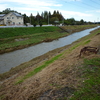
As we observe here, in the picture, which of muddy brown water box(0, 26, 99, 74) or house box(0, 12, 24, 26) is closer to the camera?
muddy brown water box(0, 26, 99, 74)

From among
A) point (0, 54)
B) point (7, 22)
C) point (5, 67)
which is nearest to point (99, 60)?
point (5, 67)

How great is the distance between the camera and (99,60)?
28.6ft

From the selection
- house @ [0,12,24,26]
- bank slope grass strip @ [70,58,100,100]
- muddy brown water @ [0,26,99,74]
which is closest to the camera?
bank slope grass strip @ [70,58,100,100]

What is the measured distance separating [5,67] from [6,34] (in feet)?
60.1

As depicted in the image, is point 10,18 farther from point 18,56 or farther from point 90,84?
point 90,84

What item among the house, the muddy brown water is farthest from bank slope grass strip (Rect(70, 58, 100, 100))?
the house

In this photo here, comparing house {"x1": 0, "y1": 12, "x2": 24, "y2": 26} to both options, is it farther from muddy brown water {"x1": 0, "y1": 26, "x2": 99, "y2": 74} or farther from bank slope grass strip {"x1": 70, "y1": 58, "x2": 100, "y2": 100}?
bank slope grass strip {"x1": 70, "y1": 58, "x2": 100, "y2": 100}

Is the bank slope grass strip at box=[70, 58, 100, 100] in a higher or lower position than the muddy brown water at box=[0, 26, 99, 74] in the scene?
higher

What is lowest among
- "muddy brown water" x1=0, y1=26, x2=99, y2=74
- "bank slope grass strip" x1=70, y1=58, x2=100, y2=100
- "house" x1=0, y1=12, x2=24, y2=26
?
"muddy brown water" x1=0, y1=26, x2=99, y2=74

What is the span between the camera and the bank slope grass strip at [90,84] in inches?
196

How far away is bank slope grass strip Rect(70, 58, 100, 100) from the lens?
499cm

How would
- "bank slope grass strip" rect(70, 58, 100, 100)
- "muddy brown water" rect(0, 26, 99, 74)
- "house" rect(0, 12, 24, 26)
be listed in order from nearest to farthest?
"bank slope grass strip" rect(70, 58, 100, 100), "muddy brown water" rect(0, 26, 99, 74), "house" rect(0, 12, 24, 26)

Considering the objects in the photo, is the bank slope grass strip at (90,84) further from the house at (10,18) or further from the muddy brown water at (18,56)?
the house at (10,18)

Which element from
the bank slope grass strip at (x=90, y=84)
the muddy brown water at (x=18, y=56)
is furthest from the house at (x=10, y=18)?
the bank slope grass strip at (x=90, y=84)
